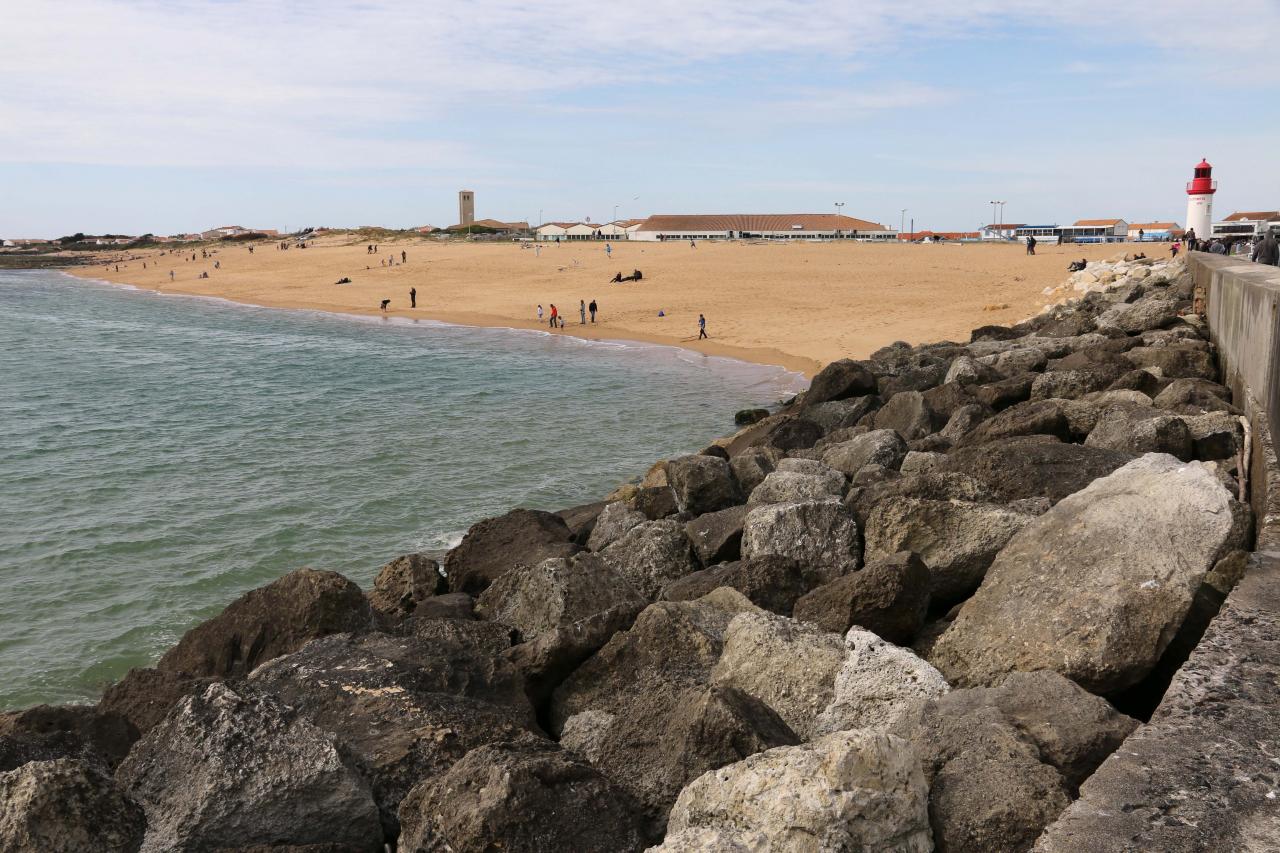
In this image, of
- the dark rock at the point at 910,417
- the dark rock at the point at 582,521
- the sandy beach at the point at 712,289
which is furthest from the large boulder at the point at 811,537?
the sandy beach at the point at 712,289

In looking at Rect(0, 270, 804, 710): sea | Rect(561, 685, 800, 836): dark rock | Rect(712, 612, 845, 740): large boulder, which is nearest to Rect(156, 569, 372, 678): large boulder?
Rect(561, 685, 800, 836): dark rock

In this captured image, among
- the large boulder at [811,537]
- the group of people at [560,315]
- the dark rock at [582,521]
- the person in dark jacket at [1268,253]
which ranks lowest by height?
the dark rock at [582,521]

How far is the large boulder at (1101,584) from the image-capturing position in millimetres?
4758

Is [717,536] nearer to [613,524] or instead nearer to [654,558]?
[654,558]

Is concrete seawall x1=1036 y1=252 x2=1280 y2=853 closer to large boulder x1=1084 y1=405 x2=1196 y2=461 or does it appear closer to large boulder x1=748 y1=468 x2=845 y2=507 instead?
large boulder x1=1084 y1=405 x2=1196 y2=461

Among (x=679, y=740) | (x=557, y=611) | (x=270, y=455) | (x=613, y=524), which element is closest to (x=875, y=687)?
(x=679, y=740)

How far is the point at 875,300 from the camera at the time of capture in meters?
38.0

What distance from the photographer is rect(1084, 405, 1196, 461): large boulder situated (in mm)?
8180

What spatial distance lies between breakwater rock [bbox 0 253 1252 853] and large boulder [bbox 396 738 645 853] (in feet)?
0.04

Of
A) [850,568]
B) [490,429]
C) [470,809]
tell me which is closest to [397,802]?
[470,809]

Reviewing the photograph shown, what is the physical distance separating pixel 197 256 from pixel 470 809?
375 feet

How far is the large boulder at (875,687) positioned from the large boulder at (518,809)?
47.8 inches

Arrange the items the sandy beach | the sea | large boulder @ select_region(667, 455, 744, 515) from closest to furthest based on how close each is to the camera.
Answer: large boulder @ select_region(667, 455, 744, 515) < the sea < the sandy beach

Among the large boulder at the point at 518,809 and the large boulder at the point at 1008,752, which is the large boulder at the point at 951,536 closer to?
the large boulder at the point at 1008,752
